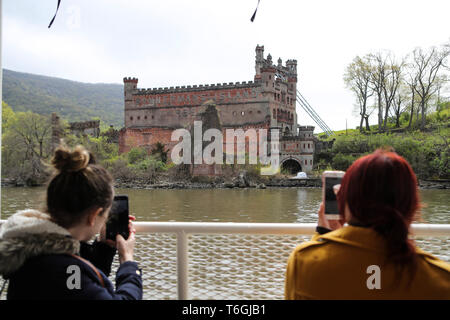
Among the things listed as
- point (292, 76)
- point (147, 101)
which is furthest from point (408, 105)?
point (147, 101)

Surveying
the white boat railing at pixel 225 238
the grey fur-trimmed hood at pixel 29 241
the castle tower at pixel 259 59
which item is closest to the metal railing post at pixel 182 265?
the white boat railing at pixel 225 238

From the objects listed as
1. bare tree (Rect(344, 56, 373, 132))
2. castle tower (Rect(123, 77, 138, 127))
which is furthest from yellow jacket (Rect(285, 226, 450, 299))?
castle tower (Rect(123, 77, 138, 127))

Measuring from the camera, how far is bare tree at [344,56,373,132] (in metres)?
17.3

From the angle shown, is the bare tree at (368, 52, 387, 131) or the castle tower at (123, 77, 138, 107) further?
the castle tower at (123, 77, 138, 107)

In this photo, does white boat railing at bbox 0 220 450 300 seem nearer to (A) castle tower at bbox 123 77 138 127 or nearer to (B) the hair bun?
(B) the hair bun

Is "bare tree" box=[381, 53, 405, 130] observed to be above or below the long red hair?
above

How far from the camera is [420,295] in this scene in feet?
1.76

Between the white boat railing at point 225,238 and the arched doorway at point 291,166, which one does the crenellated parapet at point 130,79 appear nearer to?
the arched doorway at point 291,166

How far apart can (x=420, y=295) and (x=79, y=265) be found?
46cm

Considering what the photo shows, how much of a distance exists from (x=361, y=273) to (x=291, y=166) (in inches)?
801

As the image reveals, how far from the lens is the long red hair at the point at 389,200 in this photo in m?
0.52

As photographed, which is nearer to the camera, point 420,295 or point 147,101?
point 420,295

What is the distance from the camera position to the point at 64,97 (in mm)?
23750
